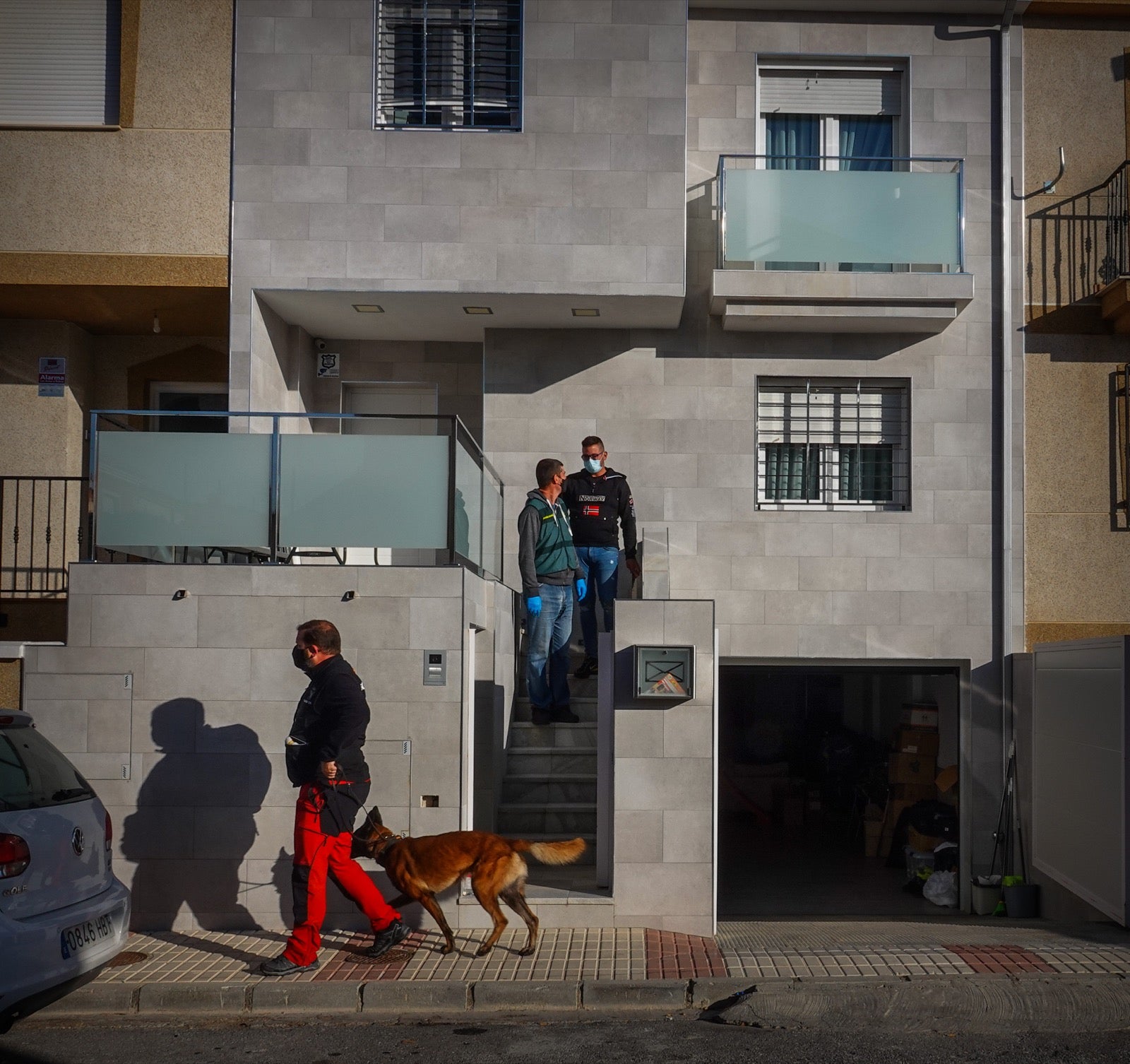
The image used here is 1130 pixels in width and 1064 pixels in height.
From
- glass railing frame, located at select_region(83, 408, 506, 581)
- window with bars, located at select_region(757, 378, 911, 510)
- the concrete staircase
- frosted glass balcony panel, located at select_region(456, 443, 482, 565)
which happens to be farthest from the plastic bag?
glass railing frame, located at select_region(83, 408, 506, 581)

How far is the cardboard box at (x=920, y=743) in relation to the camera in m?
12.4

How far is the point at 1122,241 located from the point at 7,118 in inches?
421

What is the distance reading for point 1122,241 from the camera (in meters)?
11.6

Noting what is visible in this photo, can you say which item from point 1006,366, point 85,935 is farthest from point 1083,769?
point 85,935

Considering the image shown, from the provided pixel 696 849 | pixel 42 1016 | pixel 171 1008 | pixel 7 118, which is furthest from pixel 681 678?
pixel 7 118

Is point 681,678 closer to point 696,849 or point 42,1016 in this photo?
point 696,849

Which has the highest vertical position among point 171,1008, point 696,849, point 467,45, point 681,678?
point 467,45

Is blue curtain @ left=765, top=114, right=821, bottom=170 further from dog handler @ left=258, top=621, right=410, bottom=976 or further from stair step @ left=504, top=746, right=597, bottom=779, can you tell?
dog handler @ left=258, top=621, right=410, bottom=976

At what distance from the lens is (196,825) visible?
26.8 ft

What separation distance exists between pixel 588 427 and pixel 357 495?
375 centimetres

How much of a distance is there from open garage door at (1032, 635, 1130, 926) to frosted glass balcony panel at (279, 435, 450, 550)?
16.8 ft

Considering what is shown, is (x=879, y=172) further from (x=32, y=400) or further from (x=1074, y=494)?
(x=32, y=400)

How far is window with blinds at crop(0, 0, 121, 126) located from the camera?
1087 centimetres

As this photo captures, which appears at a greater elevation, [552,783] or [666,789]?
[666,789]
